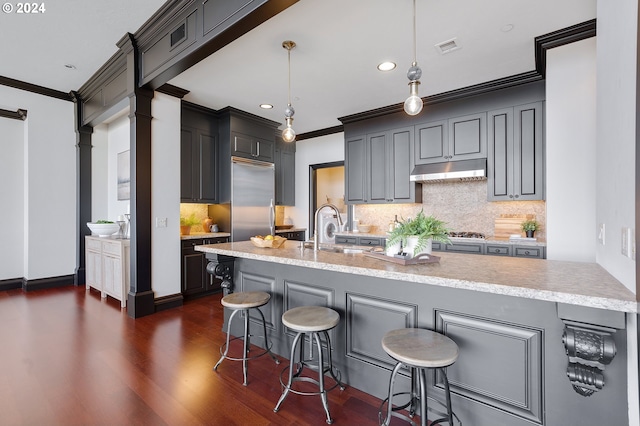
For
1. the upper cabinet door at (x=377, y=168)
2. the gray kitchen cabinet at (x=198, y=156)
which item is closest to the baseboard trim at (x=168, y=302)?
the gray kitchen cabinet at (x=198, y=156)

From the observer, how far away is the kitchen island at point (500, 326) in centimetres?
125

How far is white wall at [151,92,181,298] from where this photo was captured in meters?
3.84

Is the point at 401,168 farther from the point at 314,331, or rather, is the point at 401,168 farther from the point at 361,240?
the point at 314,331

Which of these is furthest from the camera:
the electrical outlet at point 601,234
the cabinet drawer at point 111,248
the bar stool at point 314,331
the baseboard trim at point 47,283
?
the baseboard trim at point 47,283

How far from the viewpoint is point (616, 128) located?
143 cm

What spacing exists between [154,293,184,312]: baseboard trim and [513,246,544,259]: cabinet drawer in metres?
4.12

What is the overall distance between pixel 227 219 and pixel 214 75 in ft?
7.03

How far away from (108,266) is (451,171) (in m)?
4.77

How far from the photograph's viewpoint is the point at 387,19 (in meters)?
2.60

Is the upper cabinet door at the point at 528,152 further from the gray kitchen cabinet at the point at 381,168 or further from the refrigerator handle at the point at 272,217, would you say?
the refrigerator handle at the point at 272,217

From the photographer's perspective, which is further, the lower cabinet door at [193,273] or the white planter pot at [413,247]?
the lower cabinet door at [193,273]

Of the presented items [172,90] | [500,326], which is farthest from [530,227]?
[172,90]

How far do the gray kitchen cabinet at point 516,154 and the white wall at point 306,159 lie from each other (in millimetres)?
2744

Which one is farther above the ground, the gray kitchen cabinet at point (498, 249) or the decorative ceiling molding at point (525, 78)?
the decorative ceiling molding at point (525, 78)
